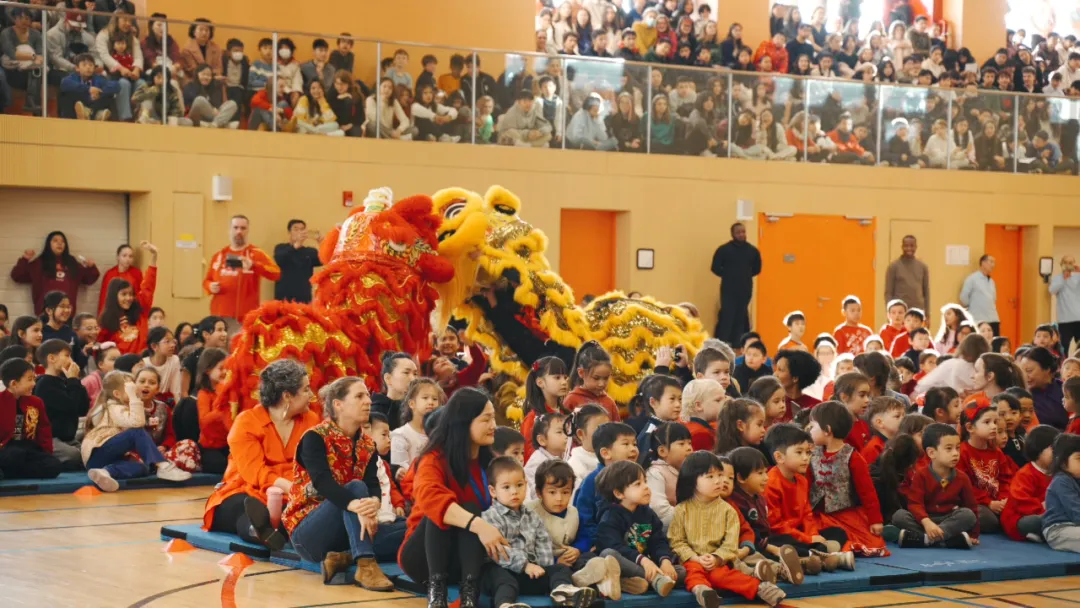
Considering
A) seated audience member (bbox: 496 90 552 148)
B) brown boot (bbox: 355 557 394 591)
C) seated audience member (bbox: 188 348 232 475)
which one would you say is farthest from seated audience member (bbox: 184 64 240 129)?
brown boot (bbox: 355 557 394 591)

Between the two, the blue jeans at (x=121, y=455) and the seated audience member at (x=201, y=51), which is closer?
the blue jeans at (x=121, y=455)

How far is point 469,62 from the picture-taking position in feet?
46.9

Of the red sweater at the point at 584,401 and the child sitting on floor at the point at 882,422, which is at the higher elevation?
the red sweater at the point at 584,401

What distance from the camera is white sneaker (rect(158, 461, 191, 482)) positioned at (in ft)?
31.4

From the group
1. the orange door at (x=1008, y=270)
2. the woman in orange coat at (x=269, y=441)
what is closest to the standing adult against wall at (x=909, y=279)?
the orange door at (x=1008, y=270)

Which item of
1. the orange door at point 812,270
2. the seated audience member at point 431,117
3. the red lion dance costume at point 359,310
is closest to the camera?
the red lion dance costume at point 359,310

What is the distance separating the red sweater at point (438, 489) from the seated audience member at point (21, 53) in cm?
794

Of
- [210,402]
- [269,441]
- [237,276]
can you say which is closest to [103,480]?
[210,402]

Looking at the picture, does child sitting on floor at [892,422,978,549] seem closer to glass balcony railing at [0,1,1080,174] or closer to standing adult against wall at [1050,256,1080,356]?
glass balcony railing at [0,1,1080,174]

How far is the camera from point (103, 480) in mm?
9211

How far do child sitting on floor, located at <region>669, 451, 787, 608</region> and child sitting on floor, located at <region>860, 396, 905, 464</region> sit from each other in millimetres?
1815

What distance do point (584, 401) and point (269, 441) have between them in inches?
67.7

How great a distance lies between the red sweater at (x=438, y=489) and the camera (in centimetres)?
571

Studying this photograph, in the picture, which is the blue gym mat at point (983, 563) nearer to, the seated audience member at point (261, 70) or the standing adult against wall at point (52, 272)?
the seated audience member at point (261, 70)
